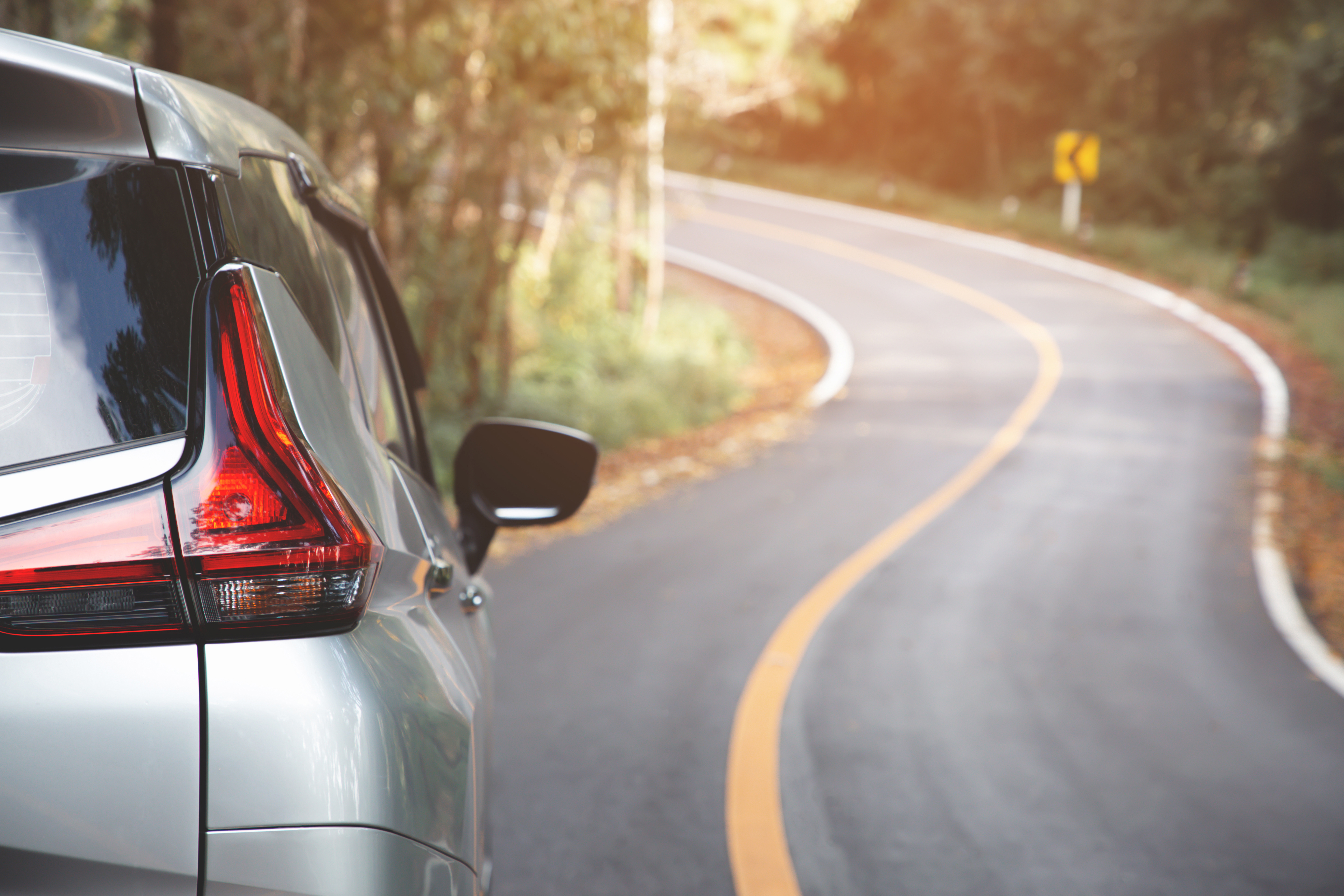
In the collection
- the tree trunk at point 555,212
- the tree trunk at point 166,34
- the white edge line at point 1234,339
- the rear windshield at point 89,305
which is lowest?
the white edge line at point 1234,339

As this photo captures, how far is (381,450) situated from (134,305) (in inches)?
18.8

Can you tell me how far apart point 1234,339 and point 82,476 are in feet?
67.5

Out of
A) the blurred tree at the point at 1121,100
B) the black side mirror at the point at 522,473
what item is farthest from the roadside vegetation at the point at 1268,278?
the black side mirror at the point at 522,473

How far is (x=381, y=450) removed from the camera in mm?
1680

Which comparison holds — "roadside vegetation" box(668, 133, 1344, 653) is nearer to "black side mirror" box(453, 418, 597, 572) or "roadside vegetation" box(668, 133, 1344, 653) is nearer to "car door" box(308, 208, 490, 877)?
"black side mirror" box(453, 418, 597, 572)

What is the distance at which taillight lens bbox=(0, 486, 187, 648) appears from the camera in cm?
116

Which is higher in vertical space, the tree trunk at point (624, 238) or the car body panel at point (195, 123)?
the car body panel at point (195, 123)

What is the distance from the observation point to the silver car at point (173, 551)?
45.1 inches

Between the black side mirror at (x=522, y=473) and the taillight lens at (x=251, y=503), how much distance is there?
4.15 ft

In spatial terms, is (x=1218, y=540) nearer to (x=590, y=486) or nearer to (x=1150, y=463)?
(x=1150, y=463)

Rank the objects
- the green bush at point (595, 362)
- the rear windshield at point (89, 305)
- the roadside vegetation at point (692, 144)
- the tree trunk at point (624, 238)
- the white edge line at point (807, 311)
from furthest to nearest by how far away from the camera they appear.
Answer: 1. the tree trunk at point (624, 238)
2. the white edge line at point (807, 311)
3. the green bush at point (595, 362)
4. the roadside vegetation at point (692, 144)
5. the rear windshield at point (89, 305)

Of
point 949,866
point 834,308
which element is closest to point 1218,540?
point 949,866

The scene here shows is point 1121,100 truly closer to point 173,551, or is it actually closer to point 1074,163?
point 1074,163

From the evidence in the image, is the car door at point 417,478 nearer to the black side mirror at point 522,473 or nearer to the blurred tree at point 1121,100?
the black side mirror at point 522,473
